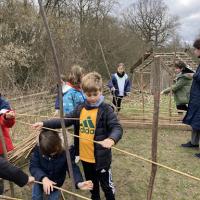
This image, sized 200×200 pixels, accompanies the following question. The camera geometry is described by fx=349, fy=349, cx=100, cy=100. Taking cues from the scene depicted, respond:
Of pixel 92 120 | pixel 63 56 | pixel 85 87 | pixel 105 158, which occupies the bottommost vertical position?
pixel 105 158

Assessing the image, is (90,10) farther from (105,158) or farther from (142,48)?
(105,158)

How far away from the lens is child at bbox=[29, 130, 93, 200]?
223cm

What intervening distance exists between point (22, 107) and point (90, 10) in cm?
1166

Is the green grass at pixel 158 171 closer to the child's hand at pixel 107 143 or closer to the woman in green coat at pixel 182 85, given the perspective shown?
the woman in green coat at pixel 182 85

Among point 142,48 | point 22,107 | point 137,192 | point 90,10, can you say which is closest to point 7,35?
point 22,107

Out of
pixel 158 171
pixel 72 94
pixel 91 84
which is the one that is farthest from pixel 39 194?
pixel 158 171

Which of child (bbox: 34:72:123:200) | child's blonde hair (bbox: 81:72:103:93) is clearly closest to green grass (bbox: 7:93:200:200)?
child (bbox: 34:72:123:200)

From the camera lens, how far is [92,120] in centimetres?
246

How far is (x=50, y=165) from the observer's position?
2346 millimetres

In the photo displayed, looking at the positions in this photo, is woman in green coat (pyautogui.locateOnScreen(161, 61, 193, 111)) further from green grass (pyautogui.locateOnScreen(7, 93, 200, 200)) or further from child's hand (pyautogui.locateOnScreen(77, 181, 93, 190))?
child's hand (pyautogui.locateOnScreen(77, 181, 93, 190))

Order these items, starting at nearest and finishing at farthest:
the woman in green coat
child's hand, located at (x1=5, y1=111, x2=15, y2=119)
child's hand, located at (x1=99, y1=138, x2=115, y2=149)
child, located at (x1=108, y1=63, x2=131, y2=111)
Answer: child's hand, located at (x1=99, y1=138, x2=115, y2=149), child's hand, located at (x1=5, y1=111, x2=15, y2=119), the woman in green coat, child, located at (x1=108, y1=63, x2=131, y2=111)

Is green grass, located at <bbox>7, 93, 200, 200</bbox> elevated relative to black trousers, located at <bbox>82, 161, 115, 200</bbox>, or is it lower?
lower

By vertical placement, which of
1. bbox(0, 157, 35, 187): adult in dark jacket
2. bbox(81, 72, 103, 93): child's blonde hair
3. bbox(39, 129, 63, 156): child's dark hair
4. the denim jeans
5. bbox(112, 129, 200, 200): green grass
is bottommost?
bbox(112, 129, 200, 200): green grass

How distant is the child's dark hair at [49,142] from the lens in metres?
2.22
